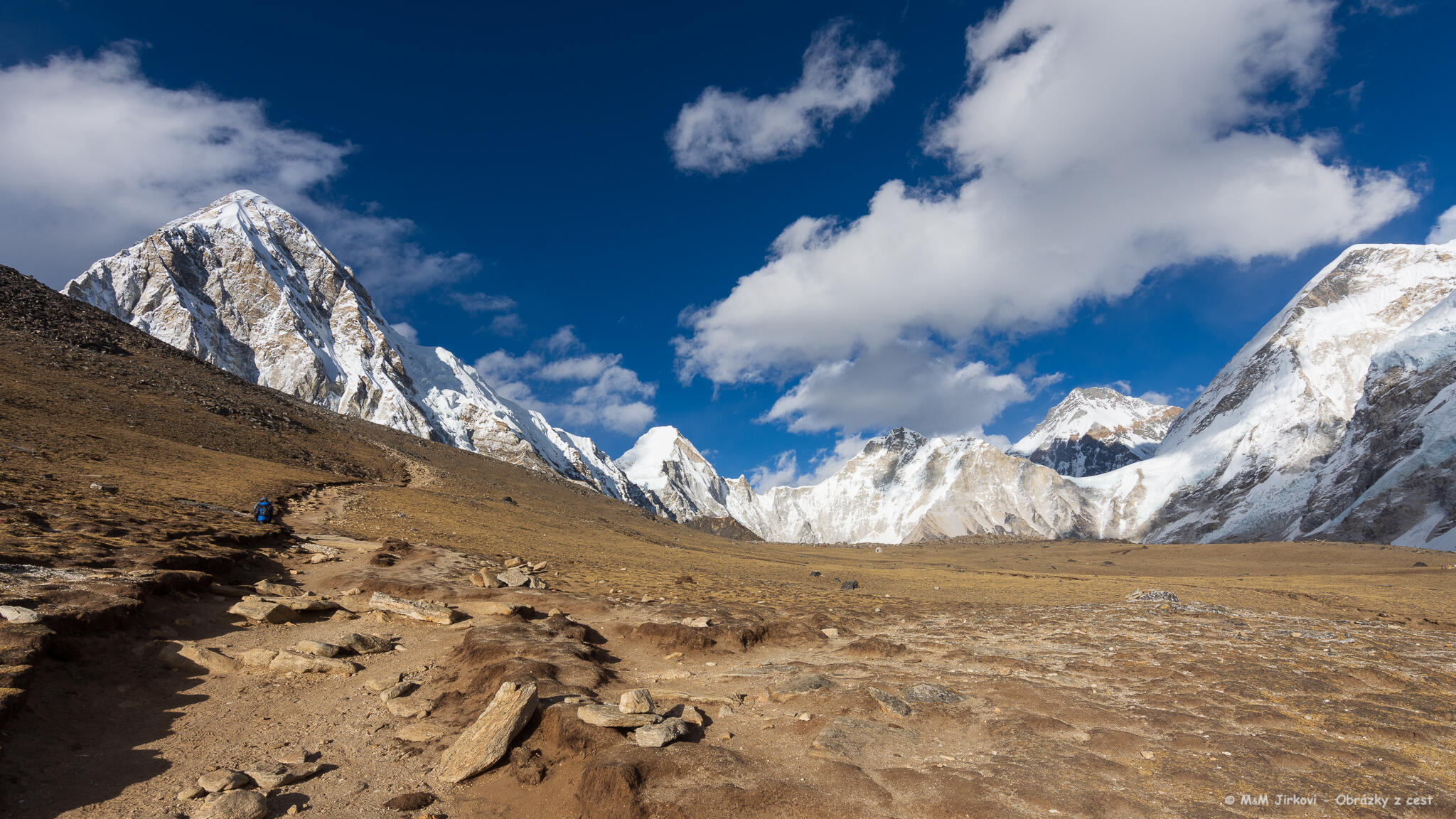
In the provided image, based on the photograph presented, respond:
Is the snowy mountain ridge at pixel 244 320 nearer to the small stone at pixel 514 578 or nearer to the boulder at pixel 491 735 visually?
the small stone at pixel 514 578

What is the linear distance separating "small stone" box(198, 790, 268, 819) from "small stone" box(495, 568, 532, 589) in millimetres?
13096

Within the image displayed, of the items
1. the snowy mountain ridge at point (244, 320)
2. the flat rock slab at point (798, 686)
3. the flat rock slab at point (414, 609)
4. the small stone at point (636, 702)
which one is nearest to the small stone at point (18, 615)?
the flat rock slab at point (414, 609)

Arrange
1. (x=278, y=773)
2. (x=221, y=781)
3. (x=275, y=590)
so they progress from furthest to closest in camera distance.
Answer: (x=275, y=590) → (x=278, y=773) → (x=221, y=781)

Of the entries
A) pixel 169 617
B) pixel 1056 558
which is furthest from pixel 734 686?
pixel 1056 558

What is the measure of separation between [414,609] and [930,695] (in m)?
11.4

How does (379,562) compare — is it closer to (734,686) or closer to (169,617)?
(169,617)

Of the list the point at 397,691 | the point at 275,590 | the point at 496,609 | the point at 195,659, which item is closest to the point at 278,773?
the point at 397,691

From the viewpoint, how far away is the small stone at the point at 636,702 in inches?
333

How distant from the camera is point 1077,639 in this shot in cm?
1656

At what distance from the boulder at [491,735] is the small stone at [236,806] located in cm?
176

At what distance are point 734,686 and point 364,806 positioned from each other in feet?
20.5

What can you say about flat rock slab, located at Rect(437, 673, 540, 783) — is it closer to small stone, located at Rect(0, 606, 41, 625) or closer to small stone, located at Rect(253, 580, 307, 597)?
small stone, located at Rect(0, 606, 41, 625)

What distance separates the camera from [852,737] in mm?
8734

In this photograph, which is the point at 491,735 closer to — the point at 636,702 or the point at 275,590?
the point at 636,702
